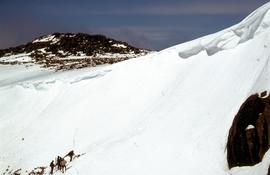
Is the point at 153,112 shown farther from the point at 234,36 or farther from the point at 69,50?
the point at 69,50

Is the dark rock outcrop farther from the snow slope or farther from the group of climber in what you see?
the group of climber

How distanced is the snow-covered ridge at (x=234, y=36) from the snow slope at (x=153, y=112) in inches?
1.9

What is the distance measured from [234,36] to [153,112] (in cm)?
484

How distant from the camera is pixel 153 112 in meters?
19.3

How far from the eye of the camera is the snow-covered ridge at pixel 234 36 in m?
17.1

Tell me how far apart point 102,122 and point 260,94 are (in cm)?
966

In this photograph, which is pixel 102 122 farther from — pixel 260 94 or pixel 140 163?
pixel 260 94

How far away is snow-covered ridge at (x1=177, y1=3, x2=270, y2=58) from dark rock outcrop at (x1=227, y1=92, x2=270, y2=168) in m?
4.19

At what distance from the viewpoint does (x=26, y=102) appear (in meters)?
29.0

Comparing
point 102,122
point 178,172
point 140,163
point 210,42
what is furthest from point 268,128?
point 102,122

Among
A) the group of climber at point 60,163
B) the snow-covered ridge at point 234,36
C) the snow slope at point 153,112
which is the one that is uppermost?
the snow-covered ridge at point 234,36

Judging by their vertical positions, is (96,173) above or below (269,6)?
below

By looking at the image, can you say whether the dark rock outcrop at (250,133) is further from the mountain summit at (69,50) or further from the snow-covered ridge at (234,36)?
the mountain summit at (69,50)

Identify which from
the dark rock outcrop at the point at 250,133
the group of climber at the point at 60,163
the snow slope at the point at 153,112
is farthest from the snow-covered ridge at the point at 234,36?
the group of climber at the point at 60,163
